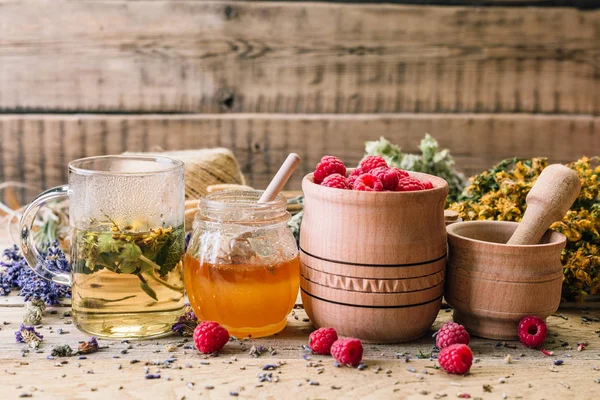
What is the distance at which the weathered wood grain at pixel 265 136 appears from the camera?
2.38 metres

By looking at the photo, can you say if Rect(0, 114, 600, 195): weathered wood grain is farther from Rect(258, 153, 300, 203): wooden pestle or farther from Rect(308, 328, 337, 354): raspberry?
Rect(308, 328, 337, 354): raspberry

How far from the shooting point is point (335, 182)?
41.6 inches

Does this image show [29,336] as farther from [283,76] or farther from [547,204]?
[283,76]

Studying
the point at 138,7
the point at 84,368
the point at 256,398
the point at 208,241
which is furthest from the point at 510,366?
the point at 138,7

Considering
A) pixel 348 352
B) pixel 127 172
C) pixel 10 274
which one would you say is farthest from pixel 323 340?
pixel 10 274

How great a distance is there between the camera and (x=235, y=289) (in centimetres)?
106

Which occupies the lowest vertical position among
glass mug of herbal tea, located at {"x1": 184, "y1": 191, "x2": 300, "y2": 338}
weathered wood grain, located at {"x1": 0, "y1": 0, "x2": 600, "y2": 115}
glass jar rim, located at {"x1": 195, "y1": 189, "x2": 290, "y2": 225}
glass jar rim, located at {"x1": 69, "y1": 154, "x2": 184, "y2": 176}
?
glass mug of herbal tea, located at {"x1": 184, "y1": 191, "x2": 300, "y2": 338}

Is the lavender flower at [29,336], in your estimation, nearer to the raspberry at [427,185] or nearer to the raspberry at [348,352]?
the raspberry at [348,352]

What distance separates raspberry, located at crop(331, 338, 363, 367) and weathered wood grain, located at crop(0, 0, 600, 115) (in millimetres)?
1493

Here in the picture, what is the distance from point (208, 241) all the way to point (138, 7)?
1.44m

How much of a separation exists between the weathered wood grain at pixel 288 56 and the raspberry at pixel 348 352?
1.49 meters

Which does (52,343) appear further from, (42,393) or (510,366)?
(510,366)

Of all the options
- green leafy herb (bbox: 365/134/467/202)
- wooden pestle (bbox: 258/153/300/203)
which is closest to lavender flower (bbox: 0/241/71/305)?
wooden pestle (bbox: 258/153/300/203)

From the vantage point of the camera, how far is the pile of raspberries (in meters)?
1.04
